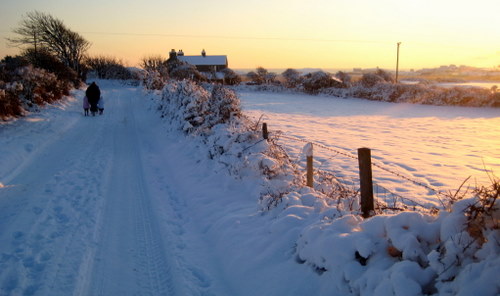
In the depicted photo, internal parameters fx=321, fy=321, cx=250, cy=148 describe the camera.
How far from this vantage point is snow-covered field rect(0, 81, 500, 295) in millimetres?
3111

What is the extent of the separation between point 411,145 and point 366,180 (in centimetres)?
972

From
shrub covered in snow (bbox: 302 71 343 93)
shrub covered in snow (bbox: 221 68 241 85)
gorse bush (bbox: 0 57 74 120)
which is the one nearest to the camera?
gorse bush (bbox: 0 57 74 120)

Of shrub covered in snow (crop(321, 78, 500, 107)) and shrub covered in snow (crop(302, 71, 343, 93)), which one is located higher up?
shrub covered in snow (crop(302, 71, 343, 93))

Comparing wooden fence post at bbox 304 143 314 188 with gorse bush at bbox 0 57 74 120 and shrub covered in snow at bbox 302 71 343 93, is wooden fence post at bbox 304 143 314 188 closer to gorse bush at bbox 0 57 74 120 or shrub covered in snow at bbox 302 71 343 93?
gorse bush at bbox 0 57 74 120

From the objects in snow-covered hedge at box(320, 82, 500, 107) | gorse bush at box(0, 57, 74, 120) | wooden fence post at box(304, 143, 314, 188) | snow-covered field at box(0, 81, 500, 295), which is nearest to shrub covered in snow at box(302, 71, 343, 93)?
snow-covered hedge at box(320, 82, 500, 107)

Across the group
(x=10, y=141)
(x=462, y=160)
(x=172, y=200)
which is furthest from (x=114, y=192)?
(x=462, y=160)

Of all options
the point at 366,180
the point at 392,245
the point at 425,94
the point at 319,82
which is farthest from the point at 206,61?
the point at 392,245

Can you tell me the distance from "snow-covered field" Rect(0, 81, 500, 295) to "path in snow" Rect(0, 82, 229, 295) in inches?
0.8

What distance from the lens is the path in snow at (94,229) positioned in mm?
3982

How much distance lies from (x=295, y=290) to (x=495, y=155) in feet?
35.2

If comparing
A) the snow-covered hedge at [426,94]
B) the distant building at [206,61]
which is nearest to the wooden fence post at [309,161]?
the snow-covered hedge at [426,94]

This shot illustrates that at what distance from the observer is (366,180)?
4.21 meters

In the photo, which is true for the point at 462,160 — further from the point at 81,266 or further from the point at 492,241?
the point at 81,266

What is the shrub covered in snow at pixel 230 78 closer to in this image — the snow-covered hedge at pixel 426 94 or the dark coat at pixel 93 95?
the snow-covered hedge at pixel 426 94
